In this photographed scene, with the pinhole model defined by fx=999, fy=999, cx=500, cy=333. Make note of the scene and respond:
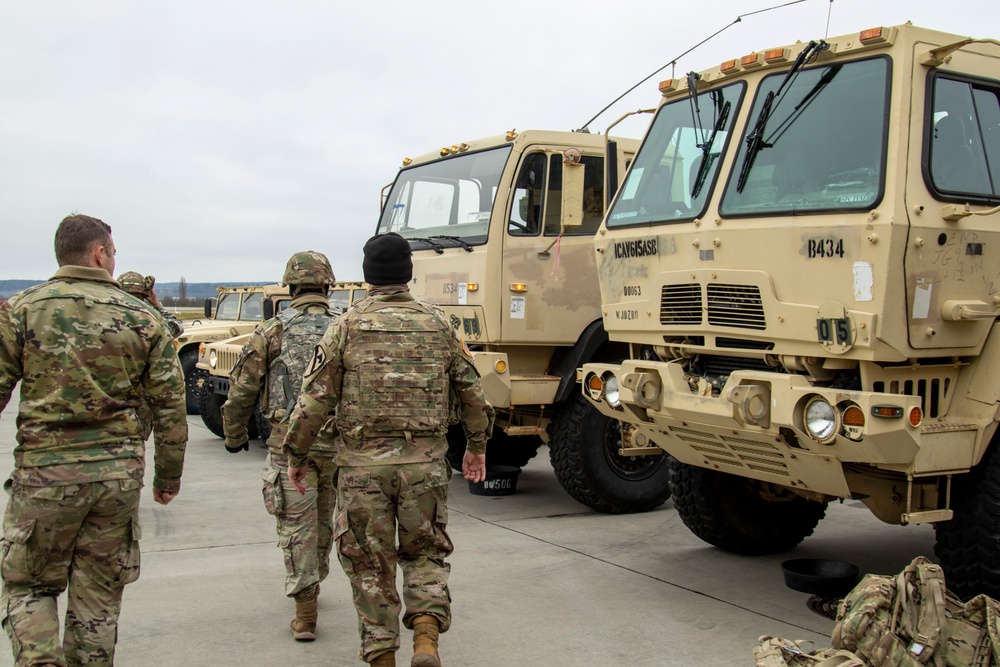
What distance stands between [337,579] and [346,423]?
2012 mm

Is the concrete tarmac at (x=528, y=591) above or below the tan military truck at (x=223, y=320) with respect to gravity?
below

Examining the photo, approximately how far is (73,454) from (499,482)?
5.13m

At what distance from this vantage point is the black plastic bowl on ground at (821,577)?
17.2 ft

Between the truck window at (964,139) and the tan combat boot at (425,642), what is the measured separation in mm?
2875

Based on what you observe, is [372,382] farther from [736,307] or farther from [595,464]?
[595,464]

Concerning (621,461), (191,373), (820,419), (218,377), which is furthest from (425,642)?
(191,373)

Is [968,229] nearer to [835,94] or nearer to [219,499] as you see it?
[835,94]

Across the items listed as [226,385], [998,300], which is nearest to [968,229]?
[998,300]

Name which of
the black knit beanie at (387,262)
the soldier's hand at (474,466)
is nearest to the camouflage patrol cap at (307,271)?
the black knit beanie at (387,262)

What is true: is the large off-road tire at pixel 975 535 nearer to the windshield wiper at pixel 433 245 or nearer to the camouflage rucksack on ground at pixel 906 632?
the camouflage rucksack on ground at pixel 906 632

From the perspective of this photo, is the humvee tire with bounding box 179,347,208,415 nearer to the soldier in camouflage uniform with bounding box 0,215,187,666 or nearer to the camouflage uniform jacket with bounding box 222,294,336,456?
the camouflage uniform jacket with bounding box 222,294,336,456

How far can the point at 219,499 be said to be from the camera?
8.07 meters

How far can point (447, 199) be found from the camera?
7.97m

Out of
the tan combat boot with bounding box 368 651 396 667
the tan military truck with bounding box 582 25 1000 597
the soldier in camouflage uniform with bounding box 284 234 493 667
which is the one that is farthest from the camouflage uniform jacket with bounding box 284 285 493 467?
the tan military truck with bounding box 582 25 1000 597
